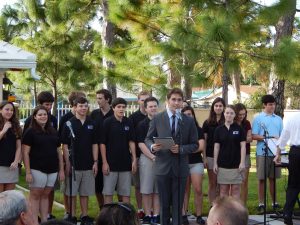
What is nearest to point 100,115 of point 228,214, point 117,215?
point 117,215

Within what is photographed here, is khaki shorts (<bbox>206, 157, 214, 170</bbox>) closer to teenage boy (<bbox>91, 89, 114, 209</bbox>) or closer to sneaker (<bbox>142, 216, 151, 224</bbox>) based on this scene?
sneaker (<bbox>142, 216, 151, 224</bbox>)

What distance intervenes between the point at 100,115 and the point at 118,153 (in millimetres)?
792

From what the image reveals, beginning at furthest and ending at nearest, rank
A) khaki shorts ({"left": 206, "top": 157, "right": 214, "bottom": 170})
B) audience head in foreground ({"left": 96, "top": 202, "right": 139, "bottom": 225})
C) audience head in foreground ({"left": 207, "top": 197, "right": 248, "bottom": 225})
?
khaki shorts ({"left": 206, "top": 157, "right": 214, "bottom": 170})
audience head in foreground ({"left": 96, "top": 202, "right": 139, "bottom": 225})
audience head in foreground ({"left": 207, "top": 197, "right": 248, "bottom": 225})

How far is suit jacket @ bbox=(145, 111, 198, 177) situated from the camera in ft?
22.0

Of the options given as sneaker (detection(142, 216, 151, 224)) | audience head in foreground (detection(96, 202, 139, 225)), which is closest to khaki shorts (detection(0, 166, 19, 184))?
sneaker (detection(142, 216, 151, 224))

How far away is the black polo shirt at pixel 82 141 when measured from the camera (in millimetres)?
7371

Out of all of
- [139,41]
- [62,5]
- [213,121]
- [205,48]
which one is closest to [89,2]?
[62,5]

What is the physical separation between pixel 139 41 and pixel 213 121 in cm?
453

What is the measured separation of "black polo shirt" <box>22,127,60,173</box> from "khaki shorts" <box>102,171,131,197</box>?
33.9 inches

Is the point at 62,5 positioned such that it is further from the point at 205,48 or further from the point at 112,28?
the point at 205,48

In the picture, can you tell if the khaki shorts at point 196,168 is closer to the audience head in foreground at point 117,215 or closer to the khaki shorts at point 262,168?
the khaki shorts at point 262,168

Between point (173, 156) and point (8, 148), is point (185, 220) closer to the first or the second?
point (173, 156)

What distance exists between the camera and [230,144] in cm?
770

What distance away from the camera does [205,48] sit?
31.6ft
